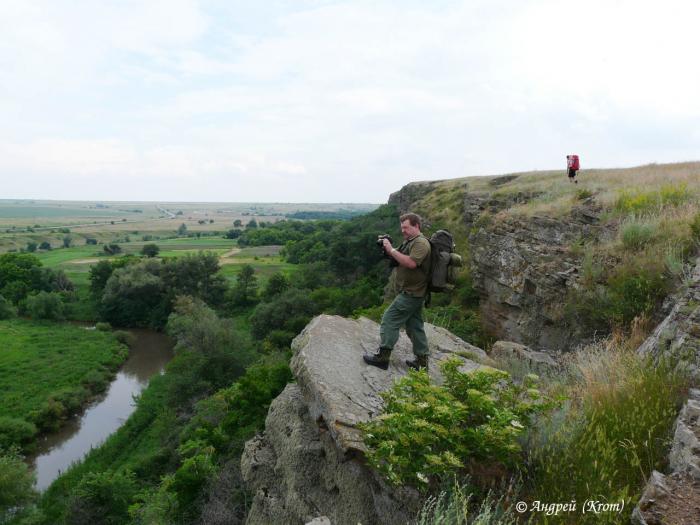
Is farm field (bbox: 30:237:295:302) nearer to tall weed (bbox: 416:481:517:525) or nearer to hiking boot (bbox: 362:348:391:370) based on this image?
hiking boot (bbox: 362:348:391:370)

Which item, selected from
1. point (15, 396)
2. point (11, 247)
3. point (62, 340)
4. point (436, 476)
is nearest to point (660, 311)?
point (436, 476)

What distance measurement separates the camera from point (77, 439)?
26203mm

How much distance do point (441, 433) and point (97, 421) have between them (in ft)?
105

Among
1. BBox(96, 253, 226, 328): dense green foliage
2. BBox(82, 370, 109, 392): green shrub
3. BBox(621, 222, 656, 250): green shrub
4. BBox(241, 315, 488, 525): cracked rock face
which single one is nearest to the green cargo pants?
BBox(241, 315, 488, 525): cracked rock face

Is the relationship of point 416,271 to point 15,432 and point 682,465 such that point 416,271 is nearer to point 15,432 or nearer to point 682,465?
point 682,465

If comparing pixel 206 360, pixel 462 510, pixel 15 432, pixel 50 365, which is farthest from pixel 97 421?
pixel 462 510

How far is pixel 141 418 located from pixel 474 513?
28.2 m

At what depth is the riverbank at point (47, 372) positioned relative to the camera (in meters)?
26.5

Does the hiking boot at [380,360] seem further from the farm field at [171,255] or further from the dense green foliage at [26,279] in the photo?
the dense green foliage at [26,279]

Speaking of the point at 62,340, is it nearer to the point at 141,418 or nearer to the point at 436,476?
the point at 141,418

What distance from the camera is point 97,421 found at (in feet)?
93.4

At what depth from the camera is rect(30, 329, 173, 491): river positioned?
23875mm

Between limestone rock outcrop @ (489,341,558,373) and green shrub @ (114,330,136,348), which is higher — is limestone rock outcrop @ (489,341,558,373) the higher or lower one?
the higher one

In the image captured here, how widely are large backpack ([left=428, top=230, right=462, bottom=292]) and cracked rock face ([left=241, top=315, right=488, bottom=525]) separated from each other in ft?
4.84
